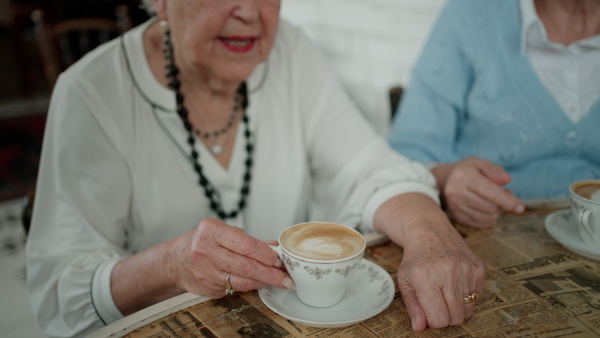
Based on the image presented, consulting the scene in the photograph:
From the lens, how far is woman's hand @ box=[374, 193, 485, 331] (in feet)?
2.59

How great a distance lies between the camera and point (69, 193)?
3.57 feet

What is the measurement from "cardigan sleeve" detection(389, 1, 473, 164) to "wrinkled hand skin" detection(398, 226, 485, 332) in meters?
0.62

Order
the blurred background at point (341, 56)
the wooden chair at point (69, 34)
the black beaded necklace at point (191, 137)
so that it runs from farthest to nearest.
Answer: the wooden chair at point (69, 34), the blurred background at point (341, 56), the black beaded necklace at point (191, 137)

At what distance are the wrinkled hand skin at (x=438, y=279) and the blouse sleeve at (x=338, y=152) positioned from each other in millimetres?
270

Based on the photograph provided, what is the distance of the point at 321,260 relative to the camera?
767 mm

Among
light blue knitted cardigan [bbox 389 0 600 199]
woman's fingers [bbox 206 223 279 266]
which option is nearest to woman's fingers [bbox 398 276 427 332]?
woman's fingers [bbox 206 223 279 266]

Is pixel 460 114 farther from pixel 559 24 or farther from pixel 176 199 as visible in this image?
pixel 176 199

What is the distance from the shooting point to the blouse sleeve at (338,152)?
1.20 meters

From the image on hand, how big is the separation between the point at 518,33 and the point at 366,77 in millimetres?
1391

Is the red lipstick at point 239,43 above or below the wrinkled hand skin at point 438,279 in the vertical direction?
above

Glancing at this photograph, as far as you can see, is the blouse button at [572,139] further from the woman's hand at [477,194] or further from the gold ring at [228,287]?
the gold ring at [228,287]

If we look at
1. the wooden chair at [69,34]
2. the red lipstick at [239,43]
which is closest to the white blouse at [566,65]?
the red lipstick at [239,43]

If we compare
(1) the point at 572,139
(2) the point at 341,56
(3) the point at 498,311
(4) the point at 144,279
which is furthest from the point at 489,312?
(2) the point at 341,56

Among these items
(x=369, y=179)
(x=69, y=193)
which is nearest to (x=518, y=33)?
(x=369, y=179)
